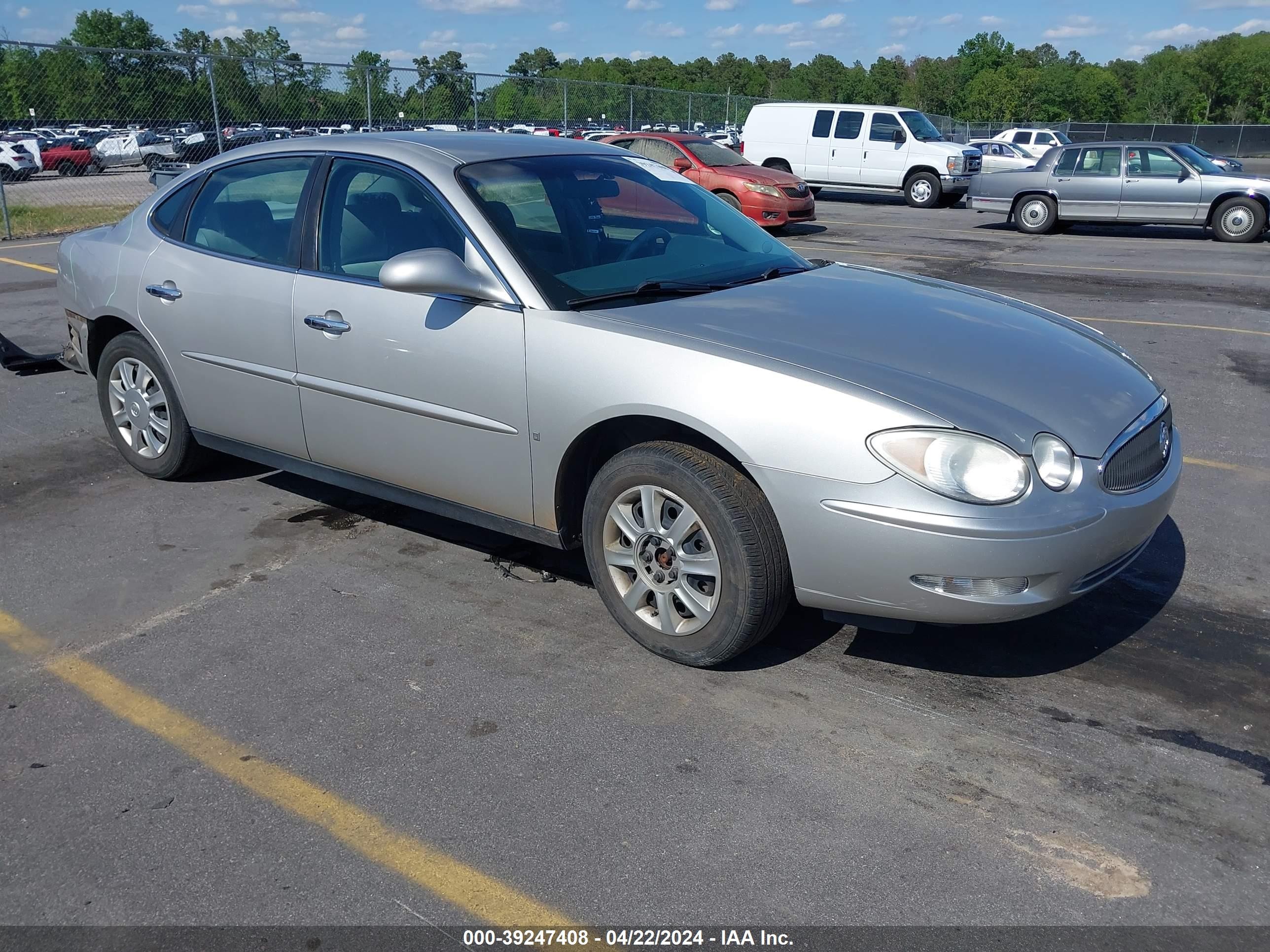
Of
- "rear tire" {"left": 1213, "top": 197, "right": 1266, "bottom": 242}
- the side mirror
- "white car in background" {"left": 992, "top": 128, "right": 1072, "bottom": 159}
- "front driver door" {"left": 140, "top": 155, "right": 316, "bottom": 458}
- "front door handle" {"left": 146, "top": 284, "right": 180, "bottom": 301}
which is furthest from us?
"white car in background" {"left": 992, "top": 128, "right": 1072, "bottom": 159}

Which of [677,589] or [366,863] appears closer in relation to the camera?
[366,863]

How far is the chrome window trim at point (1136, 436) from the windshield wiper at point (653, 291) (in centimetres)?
153

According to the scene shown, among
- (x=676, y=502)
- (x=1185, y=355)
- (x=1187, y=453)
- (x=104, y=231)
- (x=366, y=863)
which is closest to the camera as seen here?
(x=366, y=863)

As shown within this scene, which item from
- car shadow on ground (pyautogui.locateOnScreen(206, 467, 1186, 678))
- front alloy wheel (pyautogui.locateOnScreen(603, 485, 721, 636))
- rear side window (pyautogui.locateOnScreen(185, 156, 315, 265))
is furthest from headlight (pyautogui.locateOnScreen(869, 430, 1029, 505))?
rear side window (pyautogui.locateOnScreen(185, 156, 315, 265))

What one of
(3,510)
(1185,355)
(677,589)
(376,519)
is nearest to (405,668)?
(677,589)

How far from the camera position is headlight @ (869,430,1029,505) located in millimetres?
3064

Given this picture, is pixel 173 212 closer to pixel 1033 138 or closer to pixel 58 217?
pixel 58 217

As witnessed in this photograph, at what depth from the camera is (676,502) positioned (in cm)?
348

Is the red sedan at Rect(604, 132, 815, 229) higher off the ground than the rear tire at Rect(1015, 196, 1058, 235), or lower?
higher

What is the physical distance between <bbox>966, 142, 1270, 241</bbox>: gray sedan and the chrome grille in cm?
1526

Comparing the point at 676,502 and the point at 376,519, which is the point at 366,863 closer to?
the point at 676,502

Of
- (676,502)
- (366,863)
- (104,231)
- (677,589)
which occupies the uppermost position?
(104,231)

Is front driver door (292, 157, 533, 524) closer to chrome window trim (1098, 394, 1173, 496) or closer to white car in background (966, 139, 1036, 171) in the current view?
chrome window trim (1098, 394, 1173, 496)

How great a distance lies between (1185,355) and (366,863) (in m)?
7.90
